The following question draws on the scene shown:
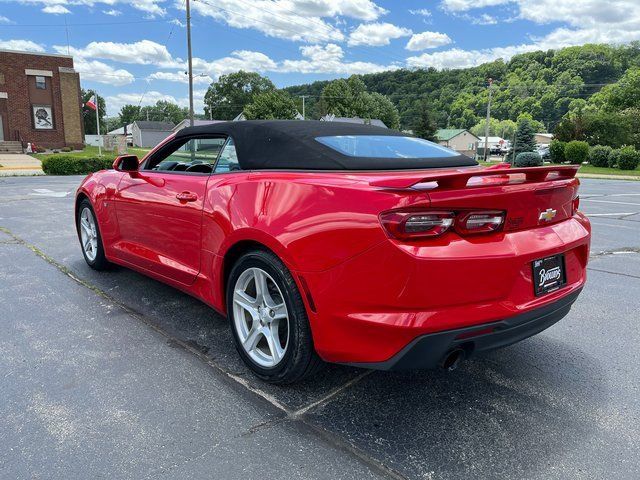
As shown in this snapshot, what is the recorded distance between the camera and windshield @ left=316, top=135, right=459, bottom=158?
286 cm

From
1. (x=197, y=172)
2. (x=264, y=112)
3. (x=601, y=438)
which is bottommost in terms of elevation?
(x=601, y=438)

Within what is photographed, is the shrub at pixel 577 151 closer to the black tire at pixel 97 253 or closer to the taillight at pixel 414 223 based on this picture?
the black tire at pixel 97 253

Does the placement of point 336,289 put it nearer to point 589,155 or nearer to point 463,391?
point 463,391

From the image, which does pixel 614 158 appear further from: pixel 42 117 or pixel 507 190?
pixel 42 117

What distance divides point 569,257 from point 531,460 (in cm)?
112

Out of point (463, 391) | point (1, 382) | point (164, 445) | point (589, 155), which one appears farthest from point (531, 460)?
point (589, 155)

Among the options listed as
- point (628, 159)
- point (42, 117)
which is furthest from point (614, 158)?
point (42, 117)

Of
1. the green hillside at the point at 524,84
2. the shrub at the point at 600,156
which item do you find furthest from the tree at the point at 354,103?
the shrub at the point at 600,156

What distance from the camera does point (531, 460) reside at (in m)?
2.10

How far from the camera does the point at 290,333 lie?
8.16 feet

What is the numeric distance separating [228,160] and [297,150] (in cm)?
59

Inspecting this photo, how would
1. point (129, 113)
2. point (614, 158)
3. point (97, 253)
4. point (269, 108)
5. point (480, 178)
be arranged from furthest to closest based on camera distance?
point (129, 113) < point (269, 108) < point (614, 158) < point (97, 253) < point (480, 178)

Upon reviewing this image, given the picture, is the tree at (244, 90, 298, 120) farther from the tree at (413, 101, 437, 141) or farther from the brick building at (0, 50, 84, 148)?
the brick building at (0, 50, 84, 148)

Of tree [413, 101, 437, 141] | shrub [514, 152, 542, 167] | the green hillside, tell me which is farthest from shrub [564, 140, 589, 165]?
the green hillside
